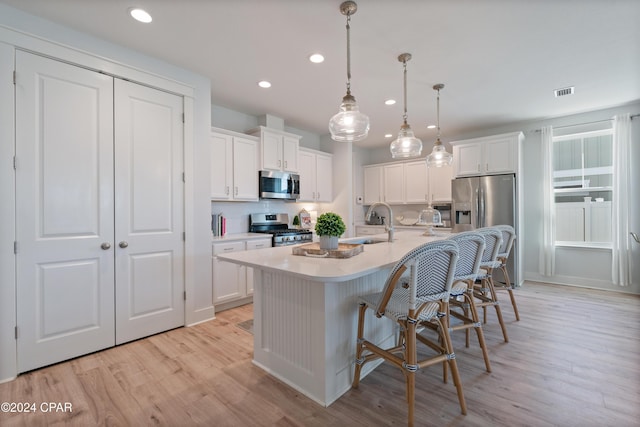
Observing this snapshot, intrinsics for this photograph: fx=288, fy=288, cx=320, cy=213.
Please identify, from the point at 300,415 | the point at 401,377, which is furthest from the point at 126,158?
the point at 401,377

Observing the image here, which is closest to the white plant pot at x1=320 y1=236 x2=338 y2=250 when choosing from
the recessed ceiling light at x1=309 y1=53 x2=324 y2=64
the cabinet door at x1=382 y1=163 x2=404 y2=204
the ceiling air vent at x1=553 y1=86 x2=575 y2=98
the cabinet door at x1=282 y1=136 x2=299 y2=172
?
the recessed ceiling light at x1=309 y1=53 x2=324 y2=64

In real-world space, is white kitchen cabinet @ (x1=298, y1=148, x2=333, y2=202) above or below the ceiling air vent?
below

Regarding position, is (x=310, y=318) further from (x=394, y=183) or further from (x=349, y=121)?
(x=394, y=183)

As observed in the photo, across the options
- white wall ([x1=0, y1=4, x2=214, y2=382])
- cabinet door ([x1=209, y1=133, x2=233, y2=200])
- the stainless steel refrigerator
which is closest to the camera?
white wall ([x1=0, y1=4, x2=214, y2=382])

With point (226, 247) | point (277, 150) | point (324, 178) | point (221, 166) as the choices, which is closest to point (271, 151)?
point (277, 150)

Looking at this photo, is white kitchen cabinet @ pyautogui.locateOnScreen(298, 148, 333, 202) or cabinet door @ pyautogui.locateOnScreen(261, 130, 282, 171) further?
white kitchen cabinet @ pyautogui.locateOnScreen(298, 148, 333, 202)

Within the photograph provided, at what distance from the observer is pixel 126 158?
259cm

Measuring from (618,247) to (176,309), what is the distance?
5.80 meters

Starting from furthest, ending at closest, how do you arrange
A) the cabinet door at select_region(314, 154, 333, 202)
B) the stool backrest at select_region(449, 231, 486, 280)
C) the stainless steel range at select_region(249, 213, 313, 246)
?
the cabinet door at select_region(314, 154, 333, 202)
the stainless steel range at select_region(249, 213, 313, 246)
the stool backrest at select_region(449, 231, 486, 280)

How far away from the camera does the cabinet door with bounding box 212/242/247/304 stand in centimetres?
338

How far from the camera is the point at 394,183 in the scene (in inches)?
239

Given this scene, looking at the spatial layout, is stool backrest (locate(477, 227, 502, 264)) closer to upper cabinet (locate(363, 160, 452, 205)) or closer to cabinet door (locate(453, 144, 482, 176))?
cabinet door (locate(453, 144, 482, 176))

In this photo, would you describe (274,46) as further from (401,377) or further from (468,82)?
(401,377)

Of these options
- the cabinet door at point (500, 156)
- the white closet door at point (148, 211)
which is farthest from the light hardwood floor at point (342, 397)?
the cabinet door at point (500, 156)
